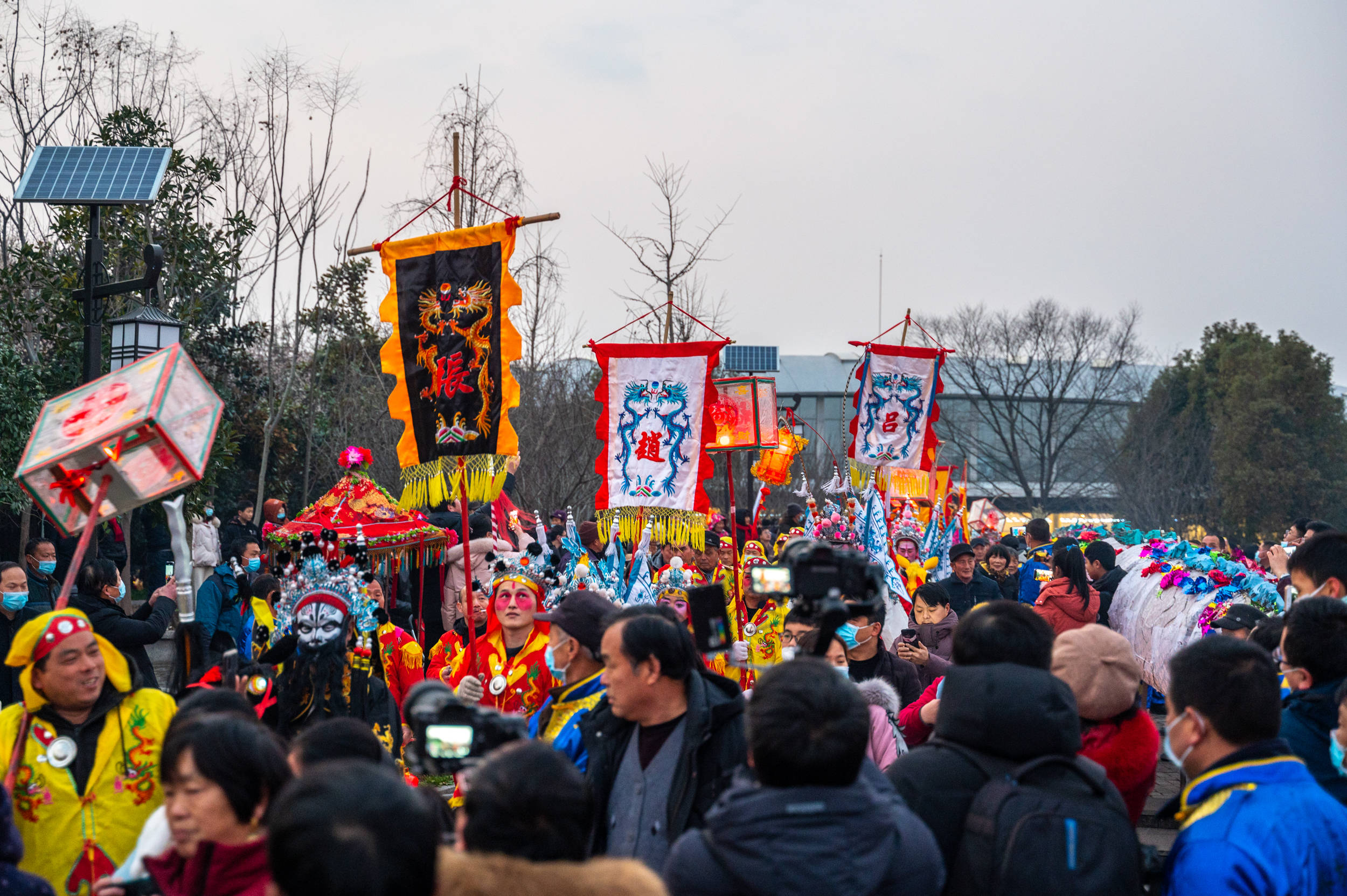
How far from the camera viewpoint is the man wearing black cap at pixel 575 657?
13.6ft

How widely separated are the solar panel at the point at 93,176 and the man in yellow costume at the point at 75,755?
5476 mm

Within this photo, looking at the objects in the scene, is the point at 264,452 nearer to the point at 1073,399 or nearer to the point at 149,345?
the point at 149,345

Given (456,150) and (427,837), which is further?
(456,150)

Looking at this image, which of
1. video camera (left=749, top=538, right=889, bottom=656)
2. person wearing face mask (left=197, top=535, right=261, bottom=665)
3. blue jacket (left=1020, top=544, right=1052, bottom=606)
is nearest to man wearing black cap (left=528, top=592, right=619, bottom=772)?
video camera (left=749, top=538, right=889, bottom=656)

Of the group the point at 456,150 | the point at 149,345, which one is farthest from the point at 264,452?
the point at 456,150

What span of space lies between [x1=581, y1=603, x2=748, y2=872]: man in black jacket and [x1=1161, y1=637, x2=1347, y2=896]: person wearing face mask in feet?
3.71

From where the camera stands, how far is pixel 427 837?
1882mm

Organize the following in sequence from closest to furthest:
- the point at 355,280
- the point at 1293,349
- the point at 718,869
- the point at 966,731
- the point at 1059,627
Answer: the point at 718,869
the point at 966,731
the point at 1059,627
the point at 355,280
the point at 1293,349

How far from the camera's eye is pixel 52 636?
3633 millimetres

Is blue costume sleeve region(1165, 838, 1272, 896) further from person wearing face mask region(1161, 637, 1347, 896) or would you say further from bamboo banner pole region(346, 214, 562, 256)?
bamboo banner pole region(346, 214, 562, 256)

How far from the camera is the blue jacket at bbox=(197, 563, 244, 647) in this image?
7.84m

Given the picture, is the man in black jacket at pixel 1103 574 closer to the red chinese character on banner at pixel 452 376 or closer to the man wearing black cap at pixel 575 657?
the red chinese character on banner at pixel 452 376

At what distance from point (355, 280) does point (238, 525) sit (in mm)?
9039

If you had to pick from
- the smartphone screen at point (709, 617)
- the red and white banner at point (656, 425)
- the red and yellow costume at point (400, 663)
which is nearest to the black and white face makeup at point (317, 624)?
the red and yellow costume at point (400, 663)
